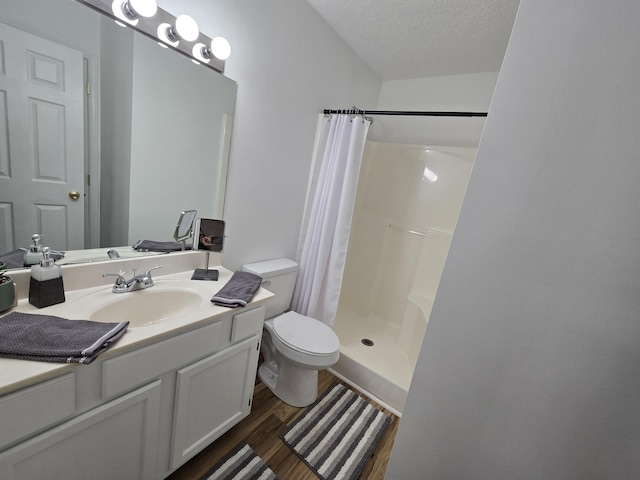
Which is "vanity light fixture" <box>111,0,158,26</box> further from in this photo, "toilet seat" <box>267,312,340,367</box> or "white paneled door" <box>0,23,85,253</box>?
"toilet seat" <box>267,312,340,367</box>

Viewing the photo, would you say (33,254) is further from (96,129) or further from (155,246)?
(96,129)

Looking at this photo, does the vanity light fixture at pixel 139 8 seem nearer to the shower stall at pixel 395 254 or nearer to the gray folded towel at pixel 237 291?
the gray folded towel at pixel 237 291

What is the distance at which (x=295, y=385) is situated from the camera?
5.42 feet

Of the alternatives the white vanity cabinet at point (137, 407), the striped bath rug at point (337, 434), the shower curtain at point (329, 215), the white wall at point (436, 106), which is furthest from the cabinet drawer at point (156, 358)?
the white wall at point (436, 106)

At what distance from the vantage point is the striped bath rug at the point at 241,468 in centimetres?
122

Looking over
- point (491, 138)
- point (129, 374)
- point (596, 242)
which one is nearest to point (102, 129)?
point (129, 374)

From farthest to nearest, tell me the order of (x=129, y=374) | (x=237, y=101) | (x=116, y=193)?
(x=237, y=101) → (x=116, y=193) → (x=129, y=374)

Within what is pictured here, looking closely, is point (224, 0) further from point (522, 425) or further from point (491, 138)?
point (522, 425)

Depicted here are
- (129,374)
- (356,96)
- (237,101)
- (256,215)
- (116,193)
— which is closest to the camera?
(129,374)

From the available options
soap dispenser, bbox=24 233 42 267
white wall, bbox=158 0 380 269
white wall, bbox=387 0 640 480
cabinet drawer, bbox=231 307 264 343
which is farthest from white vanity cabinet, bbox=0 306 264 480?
white wall, bbox=387 0 640 480

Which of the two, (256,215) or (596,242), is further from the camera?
(256,215)

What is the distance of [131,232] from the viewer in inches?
49.9

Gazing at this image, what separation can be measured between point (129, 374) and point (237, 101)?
1.38 m

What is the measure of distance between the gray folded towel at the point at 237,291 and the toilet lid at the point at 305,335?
1.40ft
